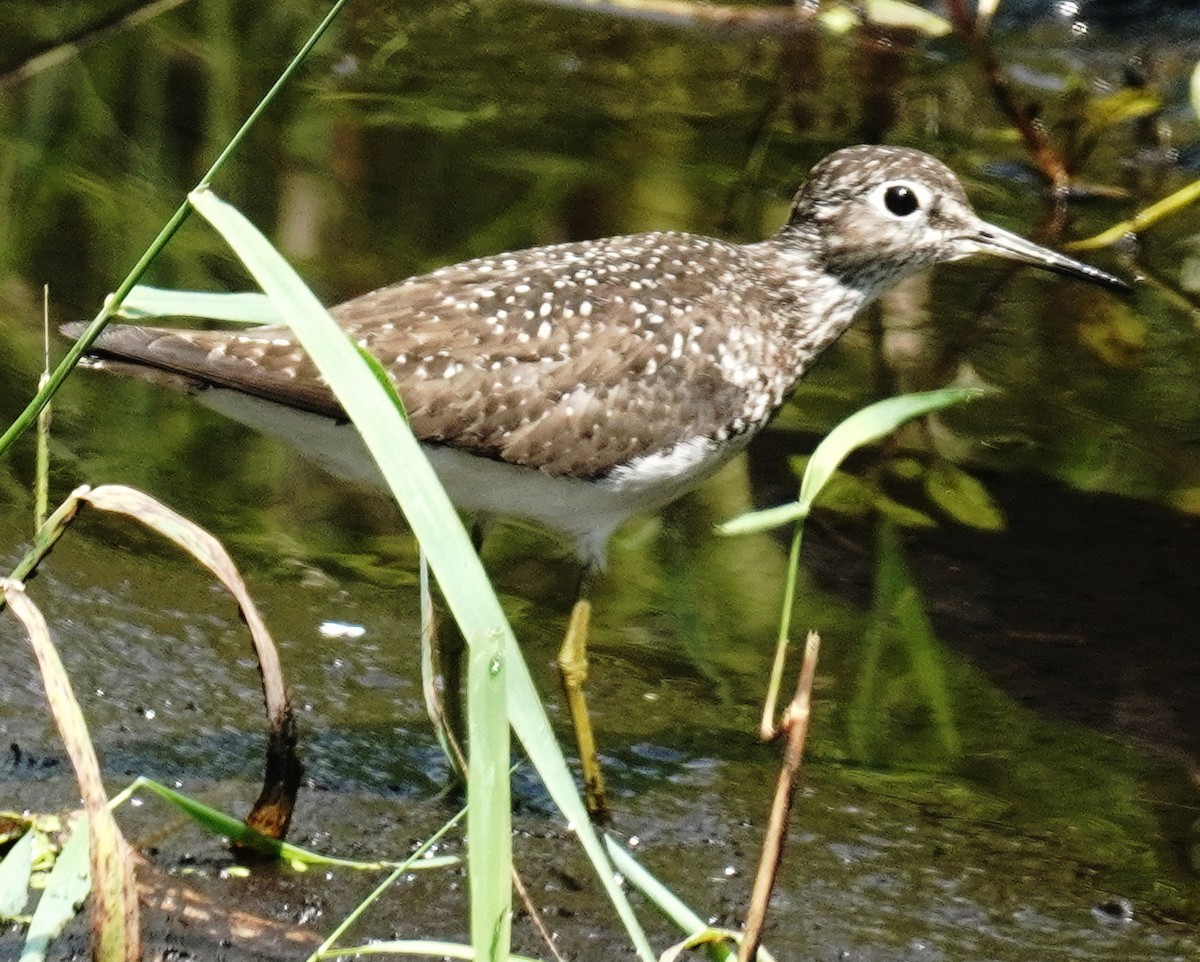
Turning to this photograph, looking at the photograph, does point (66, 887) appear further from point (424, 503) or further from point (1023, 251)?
A: point (1023, 251)

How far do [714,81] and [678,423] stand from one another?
5.56 m

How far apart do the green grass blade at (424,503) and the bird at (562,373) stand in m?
1.50

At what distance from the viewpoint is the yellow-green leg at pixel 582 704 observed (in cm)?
506

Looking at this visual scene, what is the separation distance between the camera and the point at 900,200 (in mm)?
6043

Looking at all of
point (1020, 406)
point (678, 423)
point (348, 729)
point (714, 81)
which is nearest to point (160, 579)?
point (348, 729)

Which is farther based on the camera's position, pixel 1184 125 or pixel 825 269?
pixel 1184 125

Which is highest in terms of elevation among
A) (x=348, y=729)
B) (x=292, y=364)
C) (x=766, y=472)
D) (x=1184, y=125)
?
(x=1184, y=125)

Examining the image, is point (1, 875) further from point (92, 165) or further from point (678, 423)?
point (92, 165)

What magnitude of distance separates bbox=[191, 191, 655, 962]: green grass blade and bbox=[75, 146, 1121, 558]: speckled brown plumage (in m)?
1.50

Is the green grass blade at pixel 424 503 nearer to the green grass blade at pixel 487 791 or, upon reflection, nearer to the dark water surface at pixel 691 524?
the green grass blade at pixel 487 791

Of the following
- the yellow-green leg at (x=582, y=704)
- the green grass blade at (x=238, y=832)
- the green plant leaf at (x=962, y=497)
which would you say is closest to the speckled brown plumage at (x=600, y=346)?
the yellow-green leg at (x=582, y=704)

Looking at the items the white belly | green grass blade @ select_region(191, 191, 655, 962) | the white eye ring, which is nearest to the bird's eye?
the white eye ring

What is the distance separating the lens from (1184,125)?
33.2ft

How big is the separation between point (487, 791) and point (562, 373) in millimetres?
2390
